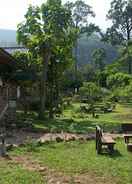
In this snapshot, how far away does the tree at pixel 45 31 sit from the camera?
28.6 m

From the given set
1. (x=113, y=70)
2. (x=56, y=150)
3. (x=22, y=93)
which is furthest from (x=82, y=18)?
(x=56, y=150)

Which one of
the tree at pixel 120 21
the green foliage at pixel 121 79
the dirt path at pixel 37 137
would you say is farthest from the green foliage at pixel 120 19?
the dirt path at pixel 37 137

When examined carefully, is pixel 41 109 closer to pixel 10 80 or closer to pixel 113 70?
pixel 10 80

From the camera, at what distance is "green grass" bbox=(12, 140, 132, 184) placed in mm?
10452

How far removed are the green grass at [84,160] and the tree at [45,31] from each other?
46.2 ft

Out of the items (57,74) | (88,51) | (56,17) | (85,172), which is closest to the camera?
Answer: (85,172)

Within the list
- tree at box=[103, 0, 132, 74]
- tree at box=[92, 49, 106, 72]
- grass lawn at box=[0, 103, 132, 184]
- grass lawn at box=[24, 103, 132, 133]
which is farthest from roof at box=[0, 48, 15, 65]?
tree at box=[92, 49, 106, 72]

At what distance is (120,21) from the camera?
220 feet

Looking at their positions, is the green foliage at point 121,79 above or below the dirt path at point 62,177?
below

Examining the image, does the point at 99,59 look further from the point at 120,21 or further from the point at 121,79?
the point at 121,79

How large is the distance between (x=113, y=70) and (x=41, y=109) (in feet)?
55.0

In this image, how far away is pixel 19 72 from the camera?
1064 inches

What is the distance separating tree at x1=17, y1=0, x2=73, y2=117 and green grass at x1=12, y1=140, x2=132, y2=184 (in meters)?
14.1

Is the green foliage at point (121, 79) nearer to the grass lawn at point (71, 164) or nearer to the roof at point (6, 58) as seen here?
the roof at point (6, 58)
